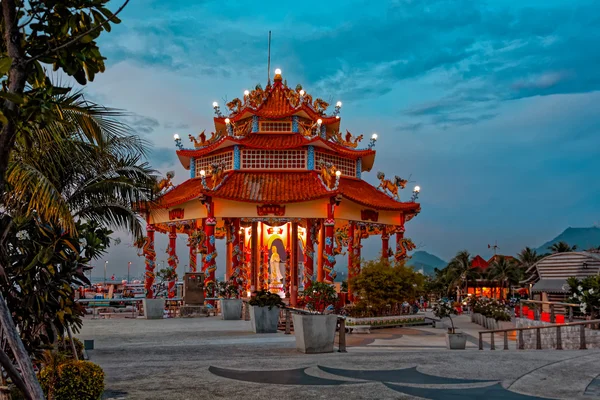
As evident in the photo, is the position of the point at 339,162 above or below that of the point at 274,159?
above

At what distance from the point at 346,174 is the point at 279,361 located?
26.4 m

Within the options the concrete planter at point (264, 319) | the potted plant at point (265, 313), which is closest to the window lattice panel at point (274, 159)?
the potted plant at point (265, 313)

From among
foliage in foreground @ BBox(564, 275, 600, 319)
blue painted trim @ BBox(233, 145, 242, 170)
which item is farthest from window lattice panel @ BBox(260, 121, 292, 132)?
foliage in foreground @ BBox(564, 275, 600, 319)

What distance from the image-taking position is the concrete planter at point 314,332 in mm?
15055

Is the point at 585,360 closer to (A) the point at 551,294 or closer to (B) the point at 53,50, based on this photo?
(B) the point at 53,50

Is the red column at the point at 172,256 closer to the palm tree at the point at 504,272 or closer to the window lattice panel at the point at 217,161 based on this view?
the window lattice panel at the point at 217,161

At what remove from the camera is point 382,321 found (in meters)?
29.6

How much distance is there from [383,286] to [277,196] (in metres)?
8.44

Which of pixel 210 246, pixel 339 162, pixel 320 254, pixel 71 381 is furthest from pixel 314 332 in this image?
pixel 339 162

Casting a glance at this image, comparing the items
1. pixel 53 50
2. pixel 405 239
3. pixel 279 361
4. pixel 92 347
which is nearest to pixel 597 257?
pixel 405 239

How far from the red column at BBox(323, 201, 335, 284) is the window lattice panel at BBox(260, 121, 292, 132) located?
A: 748 centimetres

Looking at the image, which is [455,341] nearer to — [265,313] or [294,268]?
[265,313]

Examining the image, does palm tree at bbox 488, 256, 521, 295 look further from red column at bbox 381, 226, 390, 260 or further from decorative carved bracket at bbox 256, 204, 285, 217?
decorative carved bracket at bbox 256, 204, 285, 217

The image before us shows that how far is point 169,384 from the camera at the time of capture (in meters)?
10.4
